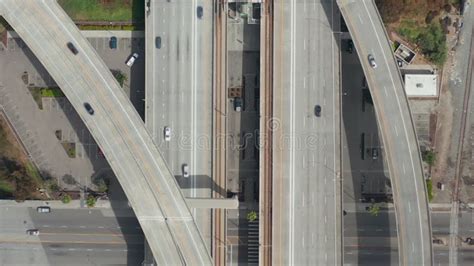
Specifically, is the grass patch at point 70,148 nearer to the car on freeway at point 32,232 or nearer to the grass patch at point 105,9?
the car on freeway at point 32,232

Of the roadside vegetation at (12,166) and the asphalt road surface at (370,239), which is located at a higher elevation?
the roadside vegetation at (12,166)

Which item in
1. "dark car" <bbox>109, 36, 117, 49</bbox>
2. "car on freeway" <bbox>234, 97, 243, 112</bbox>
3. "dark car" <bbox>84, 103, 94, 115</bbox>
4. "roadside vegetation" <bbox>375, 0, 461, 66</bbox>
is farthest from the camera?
"dark car" <bbox>109, 36, 117, 49</bbox>

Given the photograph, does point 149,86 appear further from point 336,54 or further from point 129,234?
point 336,54

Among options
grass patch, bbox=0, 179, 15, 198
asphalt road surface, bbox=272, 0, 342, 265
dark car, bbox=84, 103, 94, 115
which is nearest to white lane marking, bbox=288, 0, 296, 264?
asphalt road surface, bbox=272, 0, 342, 265

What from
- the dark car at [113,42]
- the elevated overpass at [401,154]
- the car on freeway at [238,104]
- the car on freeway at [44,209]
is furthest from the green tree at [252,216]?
the dark car at [113,42]

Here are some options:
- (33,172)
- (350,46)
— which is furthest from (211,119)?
(33,172)

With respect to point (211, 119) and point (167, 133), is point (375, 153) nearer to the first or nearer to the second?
point (211, 119)

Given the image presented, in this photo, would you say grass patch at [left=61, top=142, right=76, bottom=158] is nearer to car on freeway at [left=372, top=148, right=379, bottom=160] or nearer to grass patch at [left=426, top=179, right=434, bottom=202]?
car on freeway at [left=372, top=148, right=379, bottom=160]
